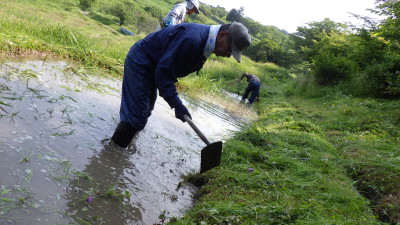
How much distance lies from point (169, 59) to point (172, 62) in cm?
5

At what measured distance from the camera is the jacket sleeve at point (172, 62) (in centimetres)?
250

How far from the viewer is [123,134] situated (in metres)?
3.08

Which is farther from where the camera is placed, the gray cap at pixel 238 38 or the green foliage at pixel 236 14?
the green foliage at pixel 236 14

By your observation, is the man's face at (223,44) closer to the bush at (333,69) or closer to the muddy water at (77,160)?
the muddy water at (77,160)

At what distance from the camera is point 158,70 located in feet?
8.29

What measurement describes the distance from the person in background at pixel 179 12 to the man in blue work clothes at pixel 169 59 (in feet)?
4.28

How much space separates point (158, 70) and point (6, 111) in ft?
5.73

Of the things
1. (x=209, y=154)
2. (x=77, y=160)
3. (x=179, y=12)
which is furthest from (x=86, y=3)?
(x=209, y=154)

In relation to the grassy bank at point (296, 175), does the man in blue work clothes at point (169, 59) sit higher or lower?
higher

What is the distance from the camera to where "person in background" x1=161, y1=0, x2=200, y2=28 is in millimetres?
4133

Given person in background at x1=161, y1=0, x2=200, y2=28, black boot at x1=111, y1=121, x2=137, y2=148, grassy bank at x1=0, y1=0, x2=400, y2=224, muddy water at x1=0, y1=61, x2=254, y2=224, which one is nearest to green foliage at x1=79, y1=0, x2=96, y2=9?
grassy bank at x1=0, y1=0, x2=400, y2=224

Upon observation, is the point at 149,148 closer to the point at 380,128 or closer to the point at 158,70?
the point at 158,70

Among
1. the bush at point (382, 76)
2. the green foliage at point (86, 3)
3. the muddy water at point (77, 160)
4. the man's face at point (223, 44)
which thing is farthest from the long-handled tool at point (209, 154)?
the green foliage at point (86, 3)

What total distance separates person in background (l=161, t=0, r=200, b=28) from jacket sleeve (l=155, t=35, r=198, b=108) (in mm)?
1630
